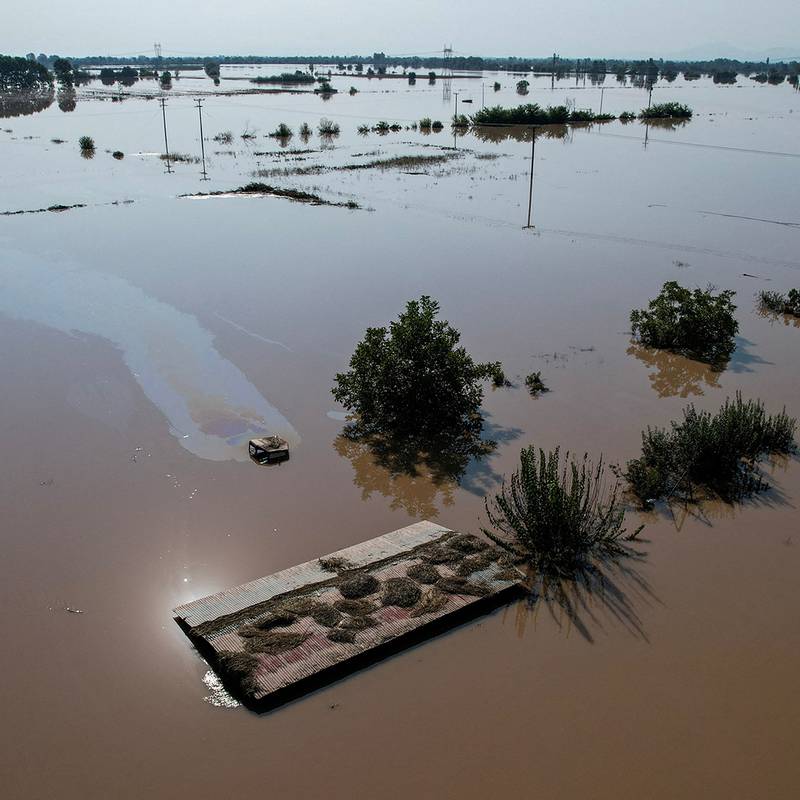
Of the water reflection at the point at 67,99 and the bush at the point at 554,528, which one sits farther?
the water reflection at the point at 67,99

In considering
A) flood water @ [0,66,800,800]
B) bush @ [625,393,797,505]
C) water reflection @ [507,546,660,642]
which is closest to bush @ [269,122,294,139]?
flood water @ [0,66,800,800]

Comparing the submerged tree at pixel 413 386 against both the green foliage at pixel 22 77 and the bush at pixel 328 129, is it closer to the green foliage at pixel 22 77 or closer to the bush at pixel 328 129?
the bush at pixel 328 129

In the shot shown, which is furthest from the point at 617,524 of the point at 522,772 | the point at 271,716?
the point at 271,716

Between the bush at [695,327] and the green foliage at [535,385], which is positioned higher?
the bush at [695,327]

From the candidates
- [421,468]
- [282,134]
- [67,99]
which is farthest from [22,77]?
[421,468]

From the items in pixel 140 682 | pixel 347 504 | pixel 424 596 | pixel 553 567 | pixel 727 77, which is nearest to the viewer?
pixel 140 682

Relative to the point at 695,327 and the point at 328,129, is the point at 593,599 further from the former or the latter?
the point at 328,129

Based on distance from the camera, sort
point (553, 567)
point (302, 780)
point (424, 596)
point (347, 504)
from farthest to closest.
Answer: point (347, 504) < point (553, 567) < point (424, 596) < point (302, 780)

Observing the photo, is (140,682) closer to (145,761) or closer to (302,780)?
(145,761)

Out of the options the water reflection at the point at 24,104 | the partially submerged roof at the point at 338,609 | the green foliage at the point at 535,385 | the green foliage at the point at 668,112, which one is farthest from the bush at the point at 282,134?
the partially submerged roof at the point at 338,609
